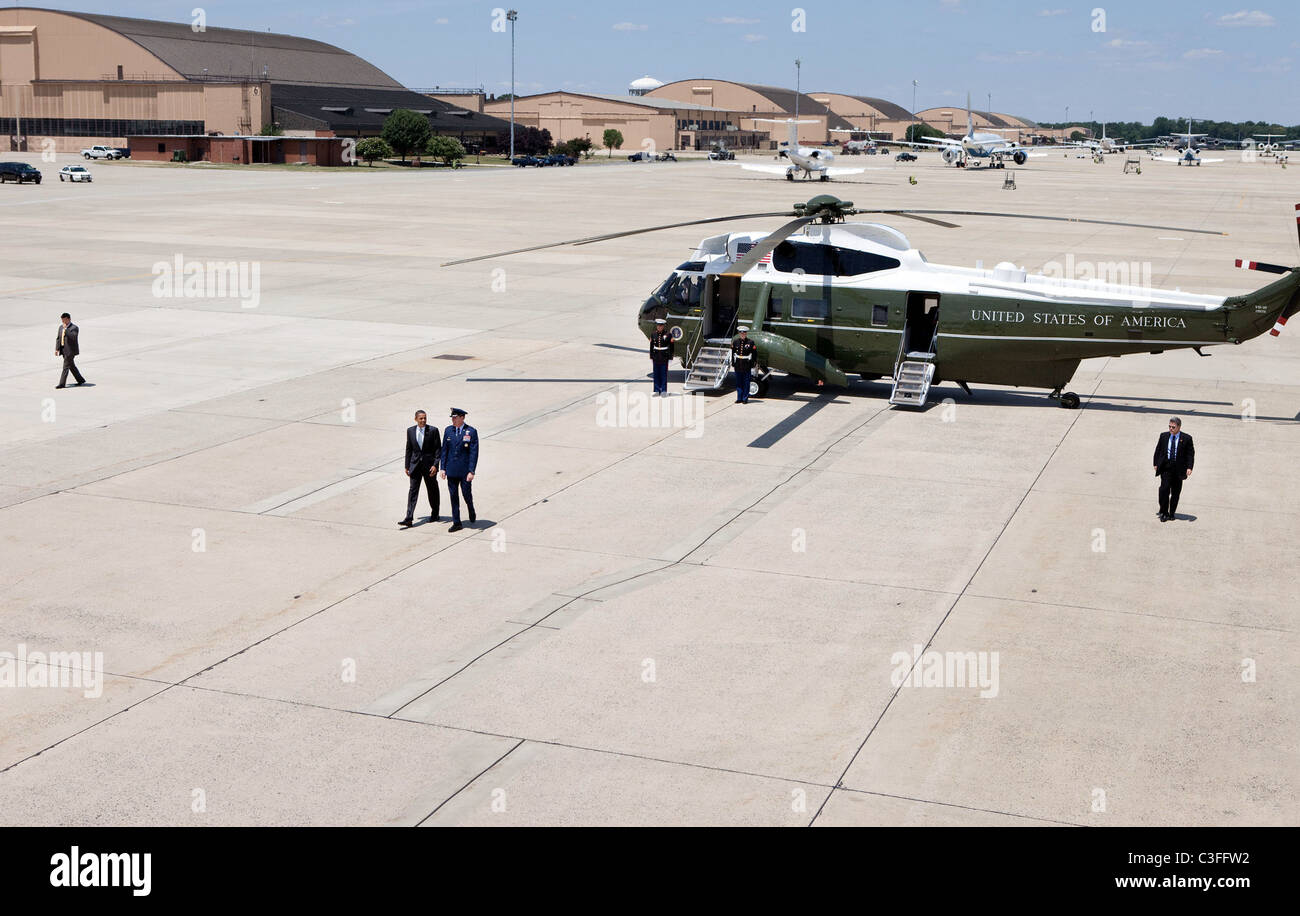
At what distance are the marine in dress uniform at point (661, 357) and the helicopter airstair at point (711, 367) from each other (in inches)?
22.8

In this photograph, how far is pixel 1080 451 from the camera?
20.3 m

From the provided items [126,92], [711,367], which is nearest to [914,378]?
[711,367]

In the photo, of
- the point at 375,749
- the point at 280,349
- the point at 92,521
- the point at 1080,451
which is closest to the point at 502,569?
the point at 375,749

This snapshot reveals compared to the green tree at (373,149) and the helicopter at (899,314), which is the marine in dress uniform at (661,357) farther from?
the green tree at (373,149)

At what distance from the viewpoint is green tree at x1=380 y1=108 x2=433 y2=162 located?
12319cm

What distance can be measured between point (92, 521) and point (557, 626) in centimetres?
684

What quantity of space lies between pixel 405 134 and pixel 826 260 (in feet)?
350

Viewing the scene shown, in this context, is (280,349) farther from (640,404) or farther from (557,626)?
(557,626)

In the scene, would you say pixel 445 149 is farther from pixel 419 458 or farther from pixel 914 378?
pixel 419 458

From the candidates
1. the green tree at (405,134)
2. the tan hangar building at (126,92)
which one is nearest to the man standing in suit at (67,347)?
the green tree at (405,134)

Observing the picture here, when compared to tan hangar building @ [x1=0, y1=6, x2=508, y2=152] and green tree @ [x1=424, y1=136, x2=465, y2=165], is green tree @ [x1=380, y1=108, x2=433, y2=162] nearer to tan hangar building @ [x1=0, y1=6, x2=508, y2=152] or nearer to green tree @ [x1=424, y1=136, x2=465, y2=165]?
green tree @ [x1=424, y1=136, x2=465, y2=165]

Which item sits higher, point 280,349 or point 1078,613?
point 280,349
